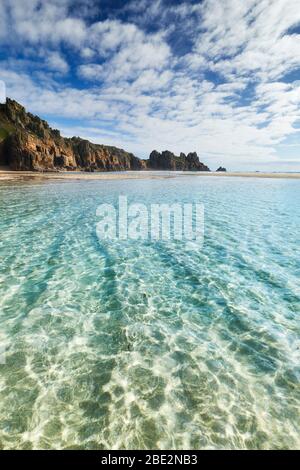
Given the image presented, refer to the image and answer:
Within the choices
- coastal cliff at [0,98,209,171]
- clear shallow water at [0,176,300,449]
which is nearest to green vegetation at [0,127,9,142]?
coastal cliff at [0,98,209,171]

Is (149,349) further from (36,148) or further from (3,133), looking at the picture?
(3,133)

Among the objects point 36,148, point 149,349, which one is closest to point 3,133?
point 36,148

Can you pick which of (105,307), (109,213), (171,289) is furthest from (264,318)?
(109,213)

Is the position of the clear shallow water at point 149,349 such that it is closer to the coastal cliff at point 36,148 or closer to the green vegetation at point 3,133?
the coastal cliff at point 36,148

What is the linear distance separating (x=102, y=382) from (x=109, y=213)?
67.7ft

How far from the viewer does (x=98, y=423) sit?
202 inches

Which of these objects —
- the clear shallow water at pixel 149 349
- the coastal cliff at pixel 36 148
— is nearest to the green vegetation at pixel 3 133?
the coastal cliff at pixel 36 148

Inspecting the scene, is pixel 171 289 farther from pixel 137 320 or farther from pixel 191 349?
pixel 191 349

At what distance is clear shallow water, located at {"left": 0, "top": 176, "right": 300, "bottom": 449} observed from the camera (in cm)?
507

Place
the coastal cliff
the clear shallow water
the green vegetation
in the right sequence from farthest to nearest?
the green vegetation, the coastal cliff, the clear shallow water

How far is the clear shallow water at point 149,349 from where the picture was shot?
5.07 meters

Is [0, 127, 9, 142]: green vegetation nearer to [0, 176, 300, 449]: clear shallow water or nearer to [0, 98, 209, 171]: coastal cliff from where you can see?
[0, 98, 209, 171]: coastal cliff

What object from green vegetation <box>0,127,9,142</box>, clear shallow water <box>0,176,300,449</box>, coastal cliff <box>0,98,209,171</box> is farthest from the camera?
green vegetation <box>0,127,9,142</box>

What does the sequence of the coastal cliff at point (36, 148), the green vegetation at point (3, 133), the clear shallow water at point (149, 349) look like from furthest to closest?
the green vegetation at point (3, 133), the coastal cliff at point (36, 148), the clear shallow water at point (149, 349)
